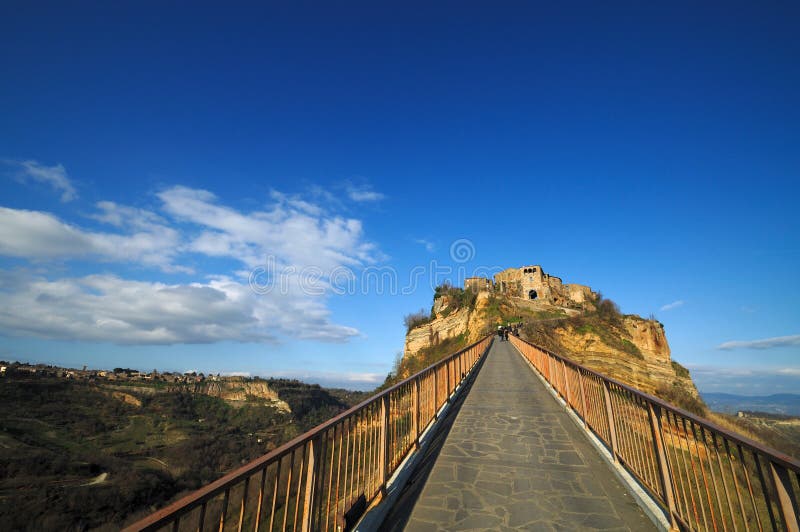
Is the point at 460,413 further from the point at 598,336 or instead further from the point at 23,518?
the point at 23,518

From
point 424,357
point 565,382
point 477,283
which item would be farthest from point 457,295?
point 565,382

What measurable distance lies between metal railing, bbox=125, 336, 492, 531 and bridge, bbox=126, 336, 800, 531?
15 mm

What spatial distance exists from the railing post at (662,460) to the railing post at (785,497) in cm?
163

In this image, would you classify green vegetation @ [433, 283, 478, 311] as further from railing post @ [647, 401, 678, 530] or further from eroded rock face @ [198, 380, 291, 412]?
eroded rock face @ [198, 380, 291, 412]

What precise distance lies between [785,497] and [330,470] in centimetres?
369

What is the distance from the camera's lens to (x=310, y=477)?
10.4ft

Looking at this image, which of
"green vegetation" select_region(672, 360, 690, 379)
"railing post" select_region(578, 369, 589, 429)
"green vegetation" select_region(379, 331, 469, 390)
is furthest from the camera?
"green vegetation" select_region(379, 331, 469, 390)

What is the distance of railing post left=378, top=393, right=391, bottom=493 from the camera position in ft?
15.5

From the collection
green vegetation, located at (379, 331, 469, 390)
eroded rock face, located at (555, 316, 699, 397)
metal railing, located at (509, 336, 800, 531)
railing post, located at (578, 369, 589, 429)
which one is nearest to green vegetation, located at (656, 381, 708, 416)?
eroded rock face, located at (555, 316, 699, 397)

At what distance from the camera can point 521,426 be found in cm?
793

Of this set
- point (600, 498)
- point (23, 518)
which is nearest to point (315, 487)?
point (600, 498)

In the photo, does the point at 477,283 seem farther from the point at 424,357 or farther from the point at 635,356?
the point at 635,356

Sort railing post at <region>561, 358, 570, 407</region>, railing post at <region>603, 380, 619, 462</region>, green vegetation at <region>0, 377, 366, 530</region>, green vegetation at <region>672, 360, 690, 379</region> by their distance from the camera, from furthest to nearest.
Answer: green vegetation at <region>0, 377, 366, 530</region>, green vegetation at <region>672, 360, 690, 379</region>, railing post at <region>561, 358, 570, 407</region>, railing post at <region>603, 380, 619, 462</region>

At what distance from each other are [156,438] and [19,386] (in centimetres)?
3929
